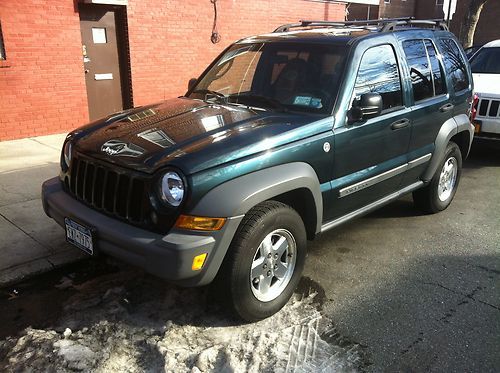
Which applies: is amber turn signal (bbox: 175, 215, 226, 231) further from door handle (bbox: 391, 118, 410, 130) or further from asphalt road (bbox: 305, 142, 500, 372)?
door handle (bbox: 391, 118, 410, 130)

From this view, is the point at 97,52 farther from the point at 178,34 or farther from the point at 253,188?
the point at 253,188

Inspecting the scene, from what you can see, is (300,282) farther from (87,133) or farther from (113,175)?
(87,133)

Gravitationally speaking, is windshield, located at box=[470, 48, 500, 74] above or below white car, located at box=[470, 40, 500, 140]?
above

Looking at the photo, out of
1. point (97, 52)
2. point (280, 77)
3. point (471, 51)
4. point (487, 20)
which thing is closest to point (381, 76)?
point (280, 77)

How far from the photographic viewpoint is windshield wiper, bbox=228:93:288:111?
145 inches

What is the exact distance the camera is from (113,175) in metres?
2.99

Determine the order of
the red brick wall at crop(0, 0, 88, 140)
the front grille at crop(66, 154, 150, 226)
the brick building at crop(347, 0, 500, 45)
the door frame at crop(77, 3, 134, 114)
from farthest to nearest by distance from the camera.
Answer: the brick building at crop(347, 0, 500, 45)
the door frame at crop(77, 3, 134, 114)
the red brick wall at crop(0, 0, 88, 140)
the front grille at crop(66, 154, 150, 226)

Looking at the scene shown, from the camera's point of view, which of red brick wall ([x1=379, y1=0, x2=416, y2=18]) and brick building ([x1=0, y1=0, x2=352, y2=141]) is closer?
brick building ([x1=0, y1=0, x2=352, y2=141])

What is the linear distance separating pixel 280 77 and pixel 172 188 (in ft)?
5.37

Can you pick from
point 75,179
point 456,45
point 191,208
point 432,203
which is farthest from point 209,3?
point 191,208

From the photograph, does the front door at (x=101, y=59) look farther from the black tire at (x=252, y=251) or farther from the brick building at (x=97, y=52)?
the black tire at (x=252, y=251)

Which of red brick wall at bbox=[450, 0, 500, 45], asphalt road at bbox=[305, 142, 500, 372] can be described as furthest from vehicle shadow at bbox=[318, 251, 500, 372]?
red brick wall at bbox=[450, 0, 500, 45]

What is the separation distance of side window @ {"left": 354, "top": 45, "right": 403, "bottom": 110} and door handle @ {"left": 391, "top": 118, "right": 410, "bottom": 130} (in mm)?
139

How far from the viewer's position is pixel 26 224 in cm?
453
